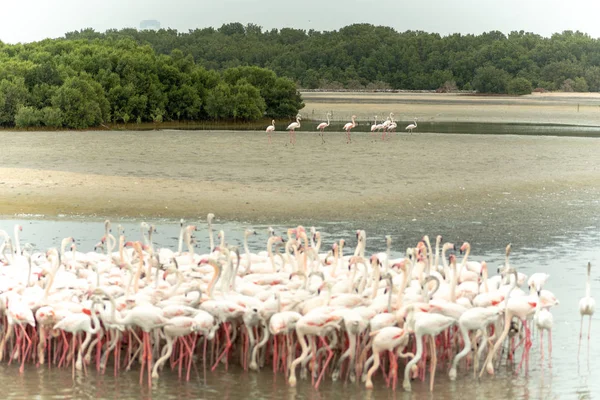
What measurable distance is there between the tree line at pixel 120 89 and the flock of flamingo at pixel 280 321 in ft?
128

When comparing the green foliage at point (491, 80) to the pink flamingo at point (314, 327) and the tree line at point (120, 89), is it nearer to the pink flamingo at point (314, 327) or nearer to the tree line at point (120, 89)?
the tree line at point (120, 89)

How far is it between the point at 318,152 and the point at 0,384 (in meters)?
25.8

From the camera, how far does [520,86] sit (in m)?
121

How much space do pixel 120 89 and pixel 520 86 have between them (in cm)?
7255

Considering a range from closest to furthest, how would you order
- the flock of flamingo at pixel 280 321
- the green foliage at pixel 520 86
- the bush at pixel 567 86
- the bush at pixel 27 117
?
the flock of flamingo at pixel 280 321, the bush at pixel 27 117, the green foliage at pixel 520 86, the bush at pixel 567 86

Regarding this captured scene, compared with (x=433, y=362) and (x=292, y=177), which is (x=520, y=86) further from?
(x=433, y=362)

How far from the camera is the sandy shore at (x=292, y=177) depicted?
23.2 m

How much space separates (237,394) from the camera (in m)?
10.8

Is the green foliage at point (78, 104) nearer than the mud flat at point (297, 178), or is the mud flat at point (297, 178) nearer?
the mud flat at point (297, 178)

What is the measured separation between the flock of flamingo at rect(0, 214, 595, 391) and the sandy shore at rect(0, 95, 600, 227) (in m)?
9.42

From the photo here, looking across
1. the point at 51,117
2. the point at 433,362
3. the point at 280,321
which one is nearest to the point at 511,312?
the point at 433,362

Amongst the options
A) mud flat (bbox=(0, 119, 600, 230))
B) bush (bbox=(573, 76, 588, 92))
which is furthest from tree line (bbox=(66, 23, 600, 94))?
mud flat (bbox=(0, 119, 600, 230))

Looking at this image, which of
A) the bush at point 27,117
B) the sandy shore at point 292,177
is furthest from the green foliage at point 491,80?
the sandy shore at point 292,177

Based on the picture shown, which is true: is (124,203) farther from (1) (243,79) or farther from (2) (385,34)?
(2) (385,34)
